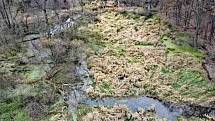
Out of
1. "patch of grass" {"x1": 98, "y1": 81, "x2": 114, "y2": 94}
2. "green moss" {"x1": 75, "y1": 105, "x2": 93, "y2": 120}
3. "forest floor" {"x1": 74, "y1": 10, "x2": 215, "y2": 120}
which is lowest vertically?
"green moss" {"x1": 75, "y1": 105, "x2": 93, "y2": 120}

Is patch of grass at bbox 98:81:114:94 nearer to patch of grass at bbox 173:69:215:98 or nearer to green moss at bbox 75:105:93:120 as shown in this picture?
green moss at bbox 75:105:93:120

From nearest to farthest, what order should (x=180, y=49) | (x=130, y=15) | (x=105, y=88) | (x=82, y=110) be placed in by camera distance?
(x=82, y=110)
(x=105, y=88)
(x=180, y=49)
(x=130, y=15)

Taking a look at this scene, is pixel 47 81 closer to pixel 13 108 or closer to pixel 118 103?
pixel 13 108

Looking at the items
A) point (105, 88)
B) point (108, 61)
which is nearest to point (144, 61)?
point (108, 61)

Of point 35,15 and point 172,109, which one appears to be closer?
Result: point 172,109

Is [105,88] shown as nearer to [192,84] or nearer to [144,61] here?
[144,61]

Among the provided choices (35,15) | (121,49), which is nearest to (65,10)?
(35,15)

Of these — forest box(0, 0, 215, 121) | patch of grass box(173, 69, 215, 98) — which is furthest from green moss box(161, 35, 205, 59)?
patch of grass box(173, 69, 215, 98)

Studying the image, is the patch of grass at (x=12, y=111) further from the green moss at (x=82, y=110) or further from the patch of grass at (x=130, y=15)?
the patch of grass at (x=130, y=15)
